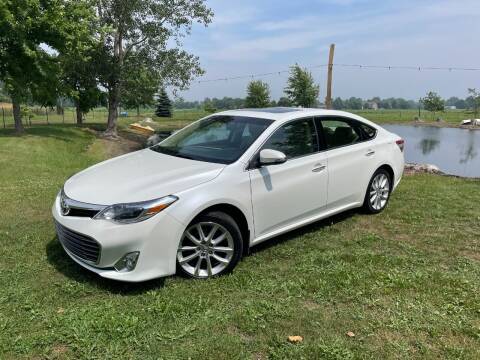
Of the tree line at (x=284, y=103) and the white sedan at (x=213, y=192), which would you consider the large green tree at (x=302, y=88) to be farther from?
the white sedan at (x=213, y=192)

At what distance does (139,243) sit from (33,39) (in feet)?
52.1

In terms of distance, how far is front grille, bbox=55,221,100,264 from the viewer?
11.6 feet

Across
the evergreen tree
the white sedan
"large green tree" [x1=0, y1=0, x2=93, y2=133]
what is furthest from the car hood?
the evergreen tree

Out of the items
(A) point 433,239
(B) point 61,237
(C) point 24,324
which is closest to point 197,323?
(C) point 24,324

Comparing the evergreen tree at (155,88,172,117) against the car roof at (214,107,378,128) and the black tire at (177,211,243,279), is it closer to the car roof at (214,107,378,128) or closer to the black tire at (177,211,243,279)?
the car roof at (214,107,378,128)

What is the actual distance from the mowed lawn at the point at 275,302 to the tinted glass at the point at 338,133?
3.68 feet

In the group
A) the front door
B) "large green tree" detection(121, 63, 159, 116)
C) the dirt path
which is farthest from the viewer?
"large green tree" detection(121, 63, 159, 116)

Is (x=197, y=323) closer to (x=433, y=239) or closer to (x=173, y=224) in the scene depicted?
(x=173, y=224)

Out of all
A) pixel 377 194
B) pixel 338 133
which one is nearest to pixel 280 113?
pixel 338 133

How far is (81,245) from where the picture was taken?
11.9ft

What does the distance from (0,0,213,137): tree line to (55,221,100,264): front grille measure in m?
13.6

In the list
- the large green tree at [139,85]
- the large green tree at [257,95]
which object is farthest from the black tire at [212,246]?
the large green tree at [257,95]

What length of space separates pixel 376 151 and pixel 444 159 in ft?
44.5

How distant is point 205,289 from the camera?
12.2 ft
